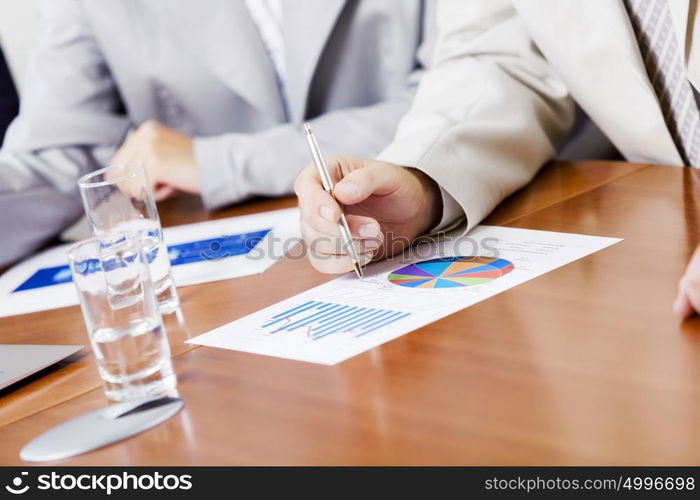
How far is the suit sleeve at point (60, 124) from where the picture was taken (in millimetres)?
1385

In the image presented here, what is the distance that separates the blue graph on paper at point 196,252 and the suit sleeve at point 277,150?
0.20 m

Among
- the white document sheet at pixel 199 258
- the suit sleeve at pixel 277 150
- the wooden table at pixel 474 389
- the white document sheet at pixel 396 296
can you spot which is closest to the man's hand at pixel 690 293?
the wooden table at pixel 474 389

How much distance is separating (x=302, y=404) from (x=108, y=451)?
0.13m

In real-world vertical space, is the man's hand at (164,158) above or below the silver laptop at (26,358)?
above

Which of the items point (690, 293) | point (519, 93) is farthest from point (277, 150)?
point (690, 293)

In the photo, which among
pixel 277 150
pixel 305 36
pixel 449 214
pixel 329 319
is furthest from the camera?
pixel 305 36

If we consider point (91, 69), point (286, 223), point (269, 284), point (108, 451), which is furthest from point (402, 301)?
point (91, 69)

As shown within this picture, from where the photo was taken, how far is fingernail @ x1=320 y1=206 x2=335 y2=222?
83 cm

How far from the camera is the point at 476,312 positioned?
2.30 ft

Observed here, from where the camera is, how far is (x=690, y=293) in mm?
612

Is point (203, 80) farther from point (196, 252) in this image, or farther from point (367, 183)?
point (367, 183)

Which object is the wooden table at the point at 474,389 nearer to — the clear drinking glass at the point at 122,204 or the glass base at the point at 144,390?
the glass base at the point at 144,390

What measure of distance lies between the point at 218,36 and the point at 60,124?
1.10 feet

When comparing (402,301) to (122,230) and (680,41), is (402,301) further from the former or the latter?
(680,41)
